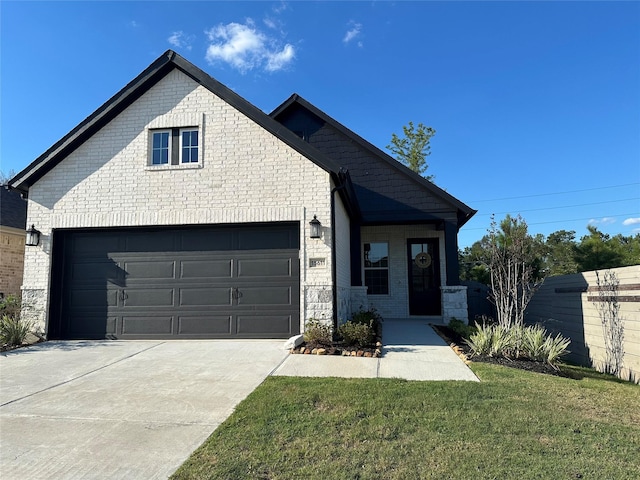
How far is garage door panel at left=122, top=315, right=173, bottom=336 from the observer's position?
358 inches

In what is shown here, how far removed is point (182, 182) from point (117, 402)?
18.0 feet

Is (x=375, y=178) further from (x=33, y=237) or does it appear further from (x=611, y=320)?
(x=33, y=237)

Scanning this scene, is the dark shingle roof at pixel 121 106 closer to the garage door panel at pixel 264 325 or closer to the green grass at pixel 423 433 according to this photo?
the garage door panel at pixel 264 325

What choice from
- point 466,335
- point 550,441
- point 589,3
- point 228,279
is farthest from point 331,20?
point 550,441

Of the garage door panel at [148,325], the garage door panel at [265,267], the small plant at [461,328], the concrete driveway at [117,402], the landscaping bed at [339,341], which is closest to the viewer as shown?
the concrete driveway at [117,402]

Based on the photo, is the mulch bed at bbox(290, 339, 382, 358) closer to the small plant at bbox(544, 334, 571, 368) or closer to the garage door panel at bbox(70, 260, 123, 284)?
the small plant at bbox(544, 334, 571, 368)

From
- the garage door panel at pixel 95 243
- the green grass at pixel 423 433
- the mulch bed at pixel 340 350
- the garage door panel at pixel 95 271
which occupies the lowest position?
the green grass at pixel 423 433

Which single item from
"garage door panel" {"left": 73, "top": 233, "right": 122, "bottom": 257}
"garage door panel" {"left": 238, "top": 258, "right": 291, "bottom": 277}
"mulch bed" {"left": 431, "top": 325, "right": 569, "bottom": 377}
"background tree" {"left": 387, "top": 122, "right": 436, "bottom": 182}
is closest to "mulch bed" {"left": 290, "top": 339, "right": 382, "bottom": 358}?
"mulch bed" {"left": 431, "top": 325, "right": 569, "bottom": 377}

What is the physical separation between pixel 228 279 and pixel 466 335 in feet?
19.5

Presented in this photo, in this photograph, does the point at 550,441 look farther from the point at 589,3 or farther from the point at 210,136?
the point at 589,3

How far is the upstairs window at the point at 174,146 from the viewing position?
947 centimetres

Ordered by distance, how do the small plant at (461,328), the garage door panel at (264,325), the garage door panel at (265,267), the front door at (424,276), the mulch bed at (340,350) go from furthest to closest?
the front door at (424,276), the small plant at (461,328), the garage door panel at (265,267), the garage door panel at (264,325), the mulch bed at (340,350)

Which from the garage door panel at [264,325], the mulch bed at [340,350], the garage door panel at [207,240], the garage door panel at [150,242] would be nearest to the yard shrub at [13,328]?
the garage door panel at [150,242]

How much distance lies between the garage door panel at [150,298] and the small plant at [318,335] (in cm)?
330
